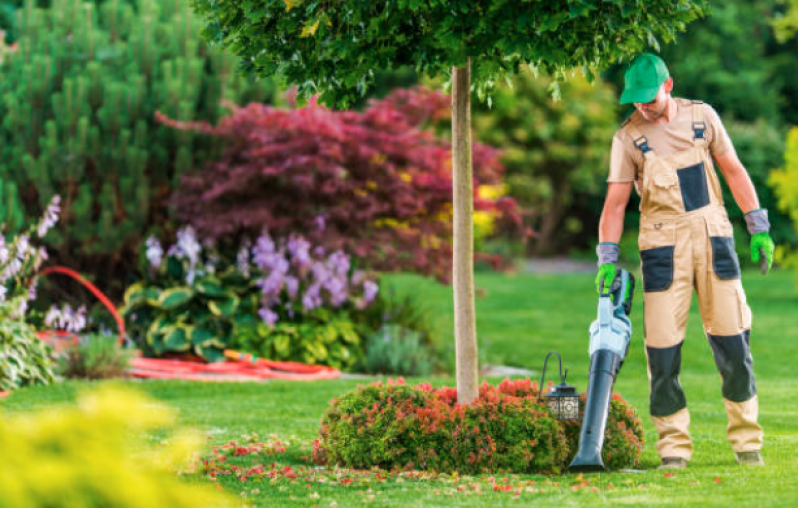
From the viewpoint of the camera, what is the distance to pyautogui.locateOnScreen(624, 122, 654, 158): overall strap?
5.54 m

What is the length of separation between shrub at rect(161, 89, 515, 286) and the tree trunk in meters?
4.18

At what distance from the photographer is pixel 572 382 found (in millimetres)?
9383

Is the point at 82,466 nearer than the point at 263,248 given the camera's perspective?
Yes

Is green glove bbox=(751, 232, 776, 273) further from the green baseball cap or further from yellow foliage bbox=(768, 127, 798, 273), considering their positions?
yellow foliage bbox=(768, 127, 798, 273)

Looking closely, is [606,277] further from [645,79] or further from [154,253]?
[154,253]

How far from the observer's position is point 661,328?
5598 mm

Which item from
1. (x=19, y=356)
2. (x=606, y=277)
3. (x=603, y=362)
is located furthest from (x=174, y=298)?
(x=603, y=362)

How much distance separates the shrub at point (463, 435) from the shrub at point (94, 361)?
3.92 meters

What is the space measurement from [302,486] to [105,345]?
15.2 ft

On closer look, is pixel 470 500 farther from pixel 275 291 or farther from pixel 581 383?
pixel 275 291

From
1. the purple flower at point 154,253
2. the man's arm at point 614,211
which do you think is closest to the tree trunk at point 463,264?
the man's arm at point 614,211

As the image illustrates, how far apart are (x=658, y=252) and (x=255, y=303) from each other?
563cm

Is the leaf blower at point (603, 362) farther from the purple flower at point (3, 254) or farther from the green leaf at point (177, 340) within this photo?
the green leaf at point (177, 340)

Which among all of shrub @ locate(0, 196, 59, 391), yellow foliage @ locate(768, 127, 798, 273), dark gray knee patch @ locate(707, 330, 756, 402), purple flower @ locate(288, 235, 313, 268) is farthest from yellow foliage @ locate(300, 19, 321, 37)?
yellow foliage @ locate(768, 127, 798, 273)
